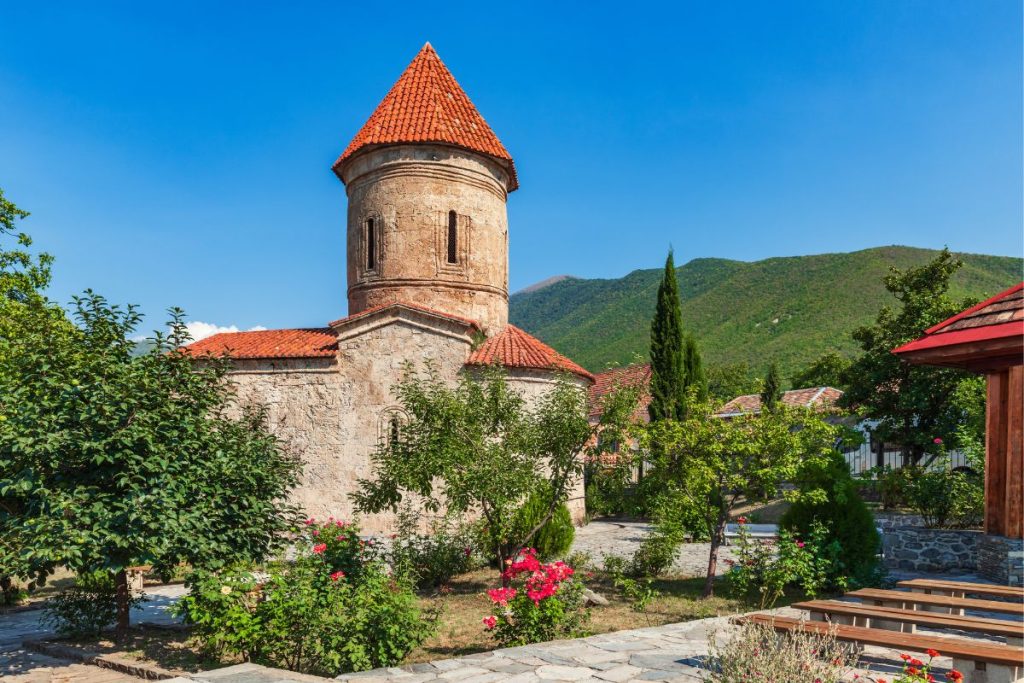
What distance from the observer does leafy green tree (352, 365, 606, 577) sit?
8016mm

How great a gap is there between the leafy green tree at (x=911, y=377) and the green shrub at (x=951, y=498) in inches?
248

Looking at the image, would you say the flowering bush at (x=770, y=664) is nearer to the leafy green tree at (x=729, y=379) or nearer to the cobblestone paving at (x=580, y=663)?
the cobblestone paving at (x=580, y=663)

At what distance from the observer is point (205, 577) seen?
6016 millimetres

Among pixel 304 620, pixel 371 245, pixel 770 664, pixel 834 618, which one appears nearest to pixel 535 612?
pixel 304 620

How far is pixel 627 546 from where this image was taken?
13031mm

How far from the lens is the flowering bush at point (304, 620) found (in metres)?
5.45

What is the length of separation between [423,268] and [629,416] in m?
8.12

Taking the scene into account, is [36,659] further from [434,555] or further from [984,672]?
[984,672]

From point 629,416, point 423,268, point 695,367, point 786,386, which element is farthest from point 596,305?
point 629,416

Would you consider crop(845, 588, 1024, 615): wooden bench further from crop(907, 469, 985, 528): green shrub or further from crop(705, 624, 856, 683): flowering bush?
crop(907, 469, 985, 528): green shrub

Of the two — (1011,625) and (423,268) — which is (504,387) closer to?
(1011,625)

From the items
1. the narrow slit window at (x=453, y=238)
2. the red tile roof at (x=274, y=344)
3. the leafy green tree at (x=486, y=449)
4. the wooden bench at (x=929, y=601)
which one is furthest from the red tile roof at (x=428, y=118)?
the wooden bench at (x=929, y=601)

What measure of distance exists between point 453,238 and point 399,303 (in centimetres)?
257

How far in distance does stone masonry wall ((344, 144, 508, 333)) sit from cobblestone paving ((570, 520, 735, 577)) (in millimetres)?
5264
